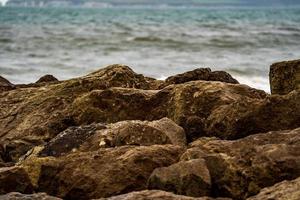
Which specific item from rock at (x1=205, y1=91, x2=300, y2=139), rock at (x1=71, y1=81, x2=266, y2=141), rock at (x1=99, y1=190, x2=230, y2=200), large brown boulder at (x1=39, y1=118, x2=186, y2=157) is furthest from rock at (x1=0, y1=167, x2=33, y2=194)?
rock at (x1=205, y1=91, x2=300, y2=139)

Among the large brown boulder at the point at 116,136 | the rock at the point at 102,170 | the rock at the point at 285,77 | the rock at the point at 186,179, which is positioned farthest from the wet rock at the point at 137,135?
the rock at the point at 285,77

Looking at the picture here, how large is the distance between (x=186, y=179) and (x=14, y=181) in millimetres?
1192

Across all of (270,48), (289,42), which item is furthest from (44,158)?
(289,42)

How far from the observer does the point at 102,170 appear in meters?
3.95

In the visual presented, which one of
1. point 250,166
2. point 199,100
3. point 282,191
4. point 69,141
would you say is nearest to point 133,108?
point 199,100

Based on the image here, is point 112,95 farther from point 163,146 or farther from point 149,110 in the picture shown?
point 163,146

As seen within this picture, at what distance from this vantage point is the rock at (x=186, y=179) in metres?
3.52

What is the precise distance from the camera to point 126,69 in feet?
21.0

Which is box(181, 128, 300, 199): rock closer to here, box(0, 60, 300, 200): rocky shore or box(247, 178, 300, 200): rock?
box(0, 60, 300, 200): rocky shore

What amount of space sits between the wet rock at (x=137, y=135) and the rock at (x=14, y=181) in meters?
0.63

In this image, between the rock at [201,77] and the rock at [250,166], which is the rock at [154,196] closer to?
the rock at [250,166]

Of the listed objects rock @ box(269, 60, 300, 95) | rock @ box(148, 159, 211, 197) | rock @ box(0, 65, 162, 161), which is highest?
rock @ box(269, 60, 300, 95)

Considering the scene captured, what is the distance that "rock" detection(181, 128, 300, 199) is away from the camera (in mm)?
3615

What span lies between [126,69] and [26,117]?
1188 mm
